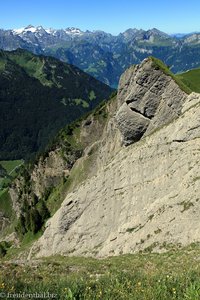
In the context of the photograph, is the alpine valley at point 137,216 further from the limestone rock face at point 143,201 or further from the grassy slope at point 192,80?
the grassy slope at point 192,80

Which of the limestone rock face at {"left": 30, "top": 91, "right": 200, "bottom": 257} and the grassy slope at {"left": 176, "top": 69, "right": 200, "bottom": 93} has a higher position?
the grassy slope at {"left": 176, "top": 69, "right": 200, "bottom": 93}

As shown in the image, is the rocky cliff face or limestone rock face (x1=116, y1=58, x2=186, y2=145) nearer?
the rocky cliff face

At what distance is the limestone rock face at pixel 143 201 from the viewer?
38625mm

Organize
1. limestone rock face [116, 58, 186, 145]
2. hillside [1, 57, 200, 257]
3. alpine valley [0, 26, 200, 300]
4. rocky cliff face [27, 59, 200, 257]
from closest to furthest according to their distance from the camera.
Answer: alpine valley [0, 26, 200, 300]
rocky cliff face [27, 59, 200, 257]
hillside [1, 57, 200, 257]
limestone rock face [116, 58, 186, 145]

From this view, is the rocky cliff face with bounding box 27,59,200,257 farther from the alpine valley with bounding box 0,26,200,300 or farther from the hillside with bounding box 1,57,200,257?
the alpine valley with bounding box 0,26,200,300

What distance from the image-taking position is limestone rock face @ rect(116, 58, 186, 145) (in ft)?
207

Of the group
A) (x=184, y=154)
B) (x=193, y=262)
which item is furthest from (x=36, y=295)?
(x=184, y=154)

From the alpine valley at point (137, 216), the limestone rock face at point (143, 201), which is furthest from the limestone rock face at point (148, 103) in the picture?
the limestone rock face at point (143, 201)

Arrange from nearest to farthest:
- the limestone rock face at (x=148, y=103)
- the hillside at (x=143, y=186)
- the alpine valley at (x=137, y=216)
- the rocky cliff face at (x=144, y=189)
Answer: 1. the alpine valley at (x=137, y=216)
2. the rocky cliff face at (x=144, y=189)
3. the hillside at (x=143, y=186)
4. the limestone rock face at (x=148, y=103)

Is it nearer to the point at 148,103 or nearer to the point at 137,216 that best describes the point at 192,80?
the point at 148,103

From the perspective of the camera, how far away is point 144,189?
50.4m

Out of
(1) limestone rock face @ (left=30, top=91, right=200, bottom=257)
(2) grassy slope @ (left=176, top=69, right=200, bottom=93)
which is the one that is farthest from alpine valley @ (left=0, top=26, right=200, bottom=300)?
(2) grassy slope @ (left=176, top=69, right=200, bottom=93)

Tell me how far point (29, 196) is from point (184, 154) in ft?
367

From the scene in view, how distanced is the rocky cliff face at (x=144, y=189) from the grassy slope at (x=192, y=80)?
629 centimetres
